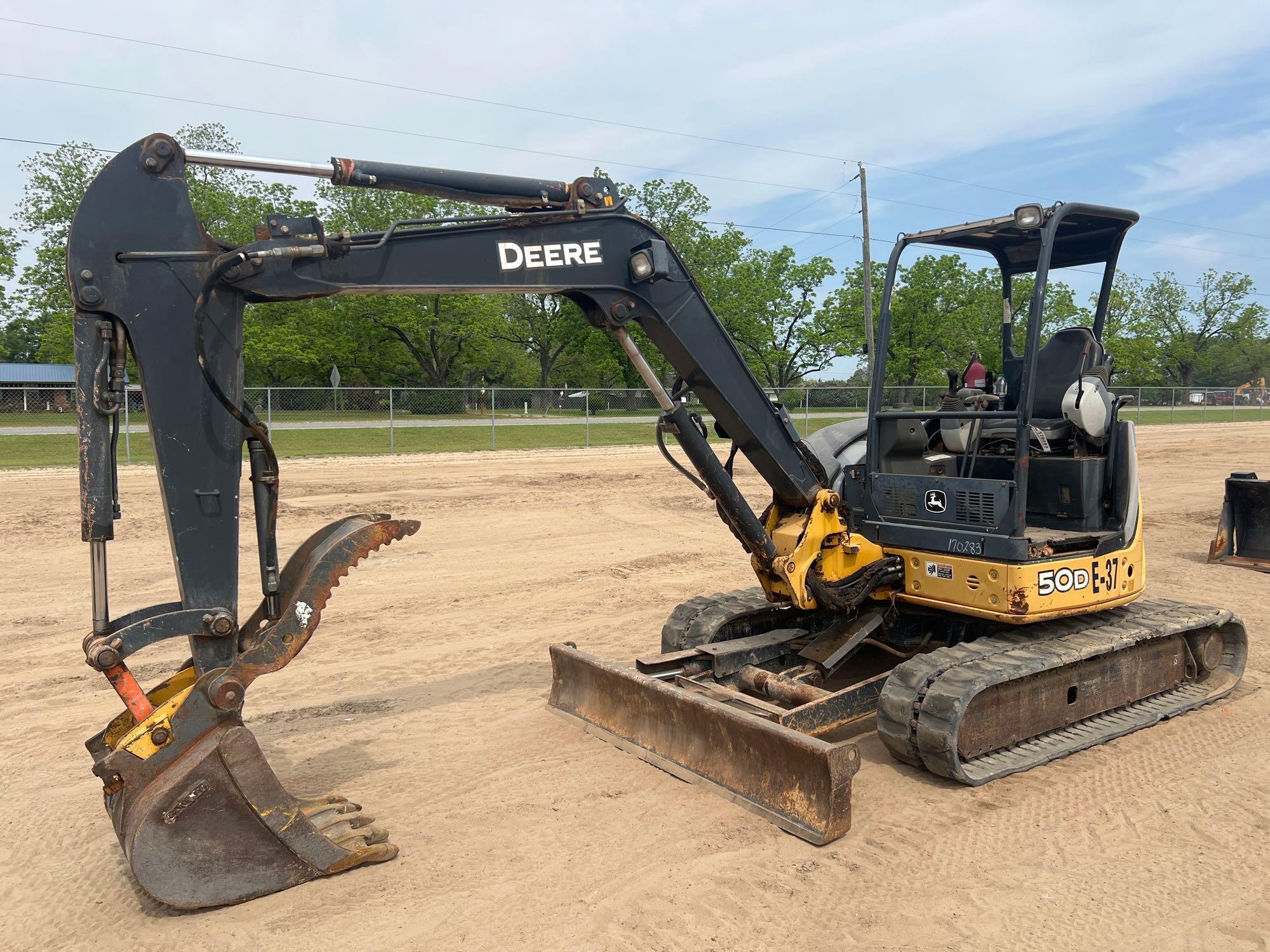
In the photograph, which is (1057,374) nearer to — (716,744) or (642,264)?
(642,264)

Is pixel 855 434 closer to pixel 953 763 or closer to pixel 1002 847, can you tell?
pixel 953 763

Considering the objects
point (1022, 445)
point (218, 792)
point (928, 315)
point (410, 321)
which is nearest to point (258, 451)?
point (218, 792)

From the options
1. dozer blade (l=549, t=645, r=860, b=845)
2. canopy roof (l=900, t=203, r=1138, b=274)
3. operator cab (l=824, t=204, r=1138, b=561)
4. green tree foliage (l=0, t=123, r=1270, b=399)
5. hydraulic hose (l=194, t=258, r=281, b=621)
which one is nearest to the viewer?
hydraulic hose (l=194, t=258, r=281, b=621)

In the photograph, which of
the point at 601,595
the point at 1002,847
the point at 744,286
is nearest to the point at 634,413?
the point at 744,286

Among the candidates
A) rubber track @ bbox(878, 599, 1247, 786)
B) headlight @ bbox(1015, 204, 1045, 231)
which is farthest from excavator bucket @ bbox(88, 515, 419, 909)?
headlight @ bbox(1015, 204, 1045, 231)

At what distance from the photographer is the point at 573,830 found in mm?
4602

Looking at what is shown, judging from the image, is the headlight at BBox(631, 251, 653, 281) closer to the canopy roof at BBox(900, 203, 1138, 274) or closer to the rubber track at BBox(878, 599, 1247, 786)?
the canopy roof at BBox(900, 203, 1138, 274)

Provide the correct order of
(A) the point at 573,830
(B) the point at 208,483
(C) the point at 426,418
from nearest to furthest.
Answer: (B) the point at 208,483 < (A) the point at 573,830 < (C) the point at 426,418

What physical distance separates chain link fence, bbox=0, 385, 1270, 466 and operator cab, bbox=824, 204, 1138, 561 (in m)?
15.9

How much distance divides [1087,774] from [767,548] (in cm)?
217

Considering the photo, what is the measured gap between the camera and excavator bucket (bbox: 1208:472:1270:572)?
1095cm

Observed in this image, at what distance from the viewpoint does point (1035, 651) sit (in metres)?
5.42

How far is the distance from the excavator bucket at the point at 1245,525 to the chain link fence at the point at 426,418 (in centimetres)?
1110

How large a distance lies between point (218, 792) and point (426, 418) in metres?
26.2
